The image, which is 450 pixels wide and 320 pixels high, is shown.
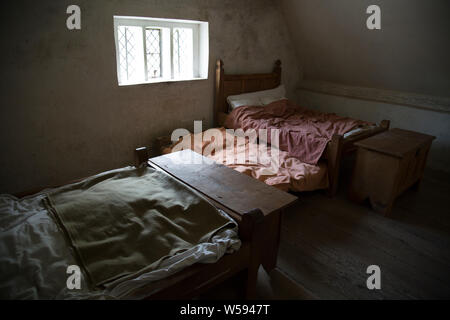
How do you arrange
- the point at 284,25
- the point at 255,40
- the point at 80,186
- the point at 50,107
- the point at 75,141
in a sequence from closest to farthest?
the point at 80,186 → the point at 50,107 → the point at 75,141 → the point at 255,40 → the point at 284,25

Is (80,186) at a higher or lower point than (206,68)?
lower

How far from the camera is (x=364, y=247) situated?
2326 millimetres

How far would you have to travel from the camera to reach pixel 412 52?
3514 mm

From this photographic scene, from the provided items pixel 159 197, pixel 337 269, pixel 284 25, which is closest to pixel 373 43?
pixel 284 25

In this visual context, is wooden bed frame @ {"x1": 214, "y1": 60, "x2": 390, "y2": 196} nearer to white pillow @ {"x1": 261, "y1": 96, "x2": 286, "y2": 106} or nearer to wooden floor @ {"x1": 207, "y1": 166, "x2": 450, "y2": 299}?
white pillow @ {"x1": 261, "y1": 96, "x2": 286, "y2": 106}

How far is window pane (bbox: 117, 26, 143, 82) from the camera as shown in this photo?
3207 mm

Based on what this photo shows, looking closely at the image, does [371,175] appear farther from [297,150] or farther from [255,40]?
[255,40]

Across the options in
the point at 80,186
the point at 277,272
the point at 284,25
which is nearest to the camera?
the point at 80,186

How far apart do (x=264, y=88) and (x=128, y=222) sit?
3474mm

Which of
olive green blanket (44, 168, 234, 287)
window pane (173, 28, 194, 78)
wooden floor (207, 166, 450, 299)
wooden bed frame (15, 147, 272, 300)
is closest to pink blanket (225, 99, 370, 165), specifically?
wooden floor (207, 166, 450, 299)

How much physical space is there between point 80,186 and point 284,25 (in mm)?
3900

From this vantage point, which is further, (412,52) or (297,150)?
(412,52)

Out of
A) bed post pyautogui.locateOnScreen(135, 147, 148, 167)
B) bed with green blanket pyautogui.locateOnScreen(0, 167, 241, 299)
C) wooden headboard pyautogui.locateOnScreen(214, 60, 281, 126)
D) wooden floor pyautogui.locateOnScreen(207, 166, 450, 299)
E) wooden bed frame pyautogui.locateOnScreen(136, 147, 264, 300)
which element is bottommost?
wooden floor pyautogui.locateOnScreen(207, 166, 450, 299)

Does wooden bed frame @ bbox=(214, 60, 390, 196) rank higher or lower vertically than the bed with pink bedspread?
higher
